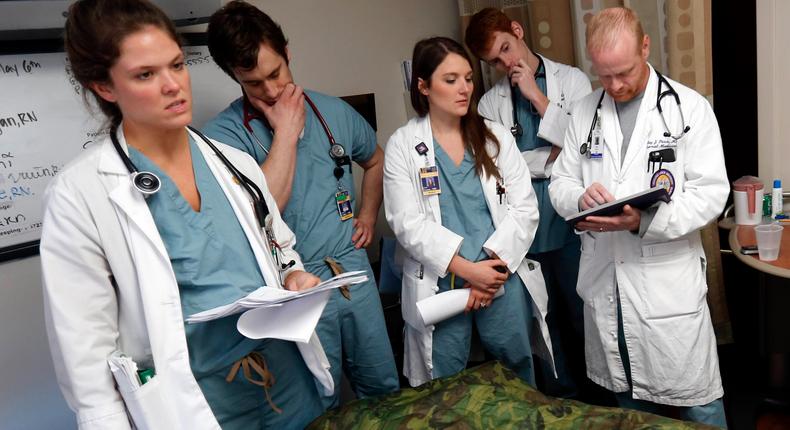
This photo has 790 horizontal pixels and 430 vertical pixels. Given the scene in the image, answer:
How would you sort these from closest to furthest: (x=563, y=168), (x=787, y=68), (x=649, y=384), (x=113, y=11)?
(x=113, y=11) → (x=649, y=384) → (x=563, y=168) → (x=787, y=68)

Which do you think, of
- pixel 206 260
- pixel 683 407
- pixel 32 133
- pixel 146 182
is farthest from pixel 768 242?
pixel 32 133

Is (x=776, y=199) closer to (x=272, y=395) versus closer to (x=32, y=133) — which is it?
(x=272, y=395)

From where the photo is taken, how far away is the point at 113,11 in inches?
45.0

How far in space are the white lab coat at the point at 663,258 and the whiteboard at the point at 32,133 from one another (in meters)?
1.56

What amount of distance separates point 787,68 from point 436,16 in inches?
63.5

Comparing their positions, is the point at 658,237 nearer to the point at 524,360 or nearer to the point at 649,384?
the point at 649,384

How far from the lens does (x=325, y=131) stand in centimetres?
196

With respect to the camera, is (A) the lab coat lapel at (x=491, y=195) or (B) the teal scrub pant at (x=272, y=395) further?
(A) the lab coat lapel at (x=491, y=195)

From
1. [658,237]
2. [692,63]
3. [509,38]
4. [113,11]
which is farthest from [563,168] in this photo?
[113,11]

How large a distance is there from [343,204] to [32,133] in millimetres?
946

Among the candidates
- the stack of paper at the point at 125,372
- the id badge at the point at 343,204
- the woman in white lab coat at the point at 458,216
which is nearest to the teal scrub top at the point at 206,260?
the stack of paper at the point at 125,372

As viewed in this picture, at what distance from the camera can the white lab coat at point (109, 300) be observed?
1123 millimetres

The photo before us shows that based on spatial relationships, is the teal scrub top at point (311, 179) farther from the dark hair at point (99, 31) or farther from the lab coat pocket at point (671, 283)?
the lab coat pocket at point (671, 283)

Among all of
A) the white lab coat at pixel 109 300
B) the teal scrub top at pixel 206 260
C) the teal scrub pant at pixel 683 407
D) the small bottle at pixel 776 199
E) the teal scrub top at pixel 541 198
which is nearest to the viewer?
the white lab coat at pixel 109 300
